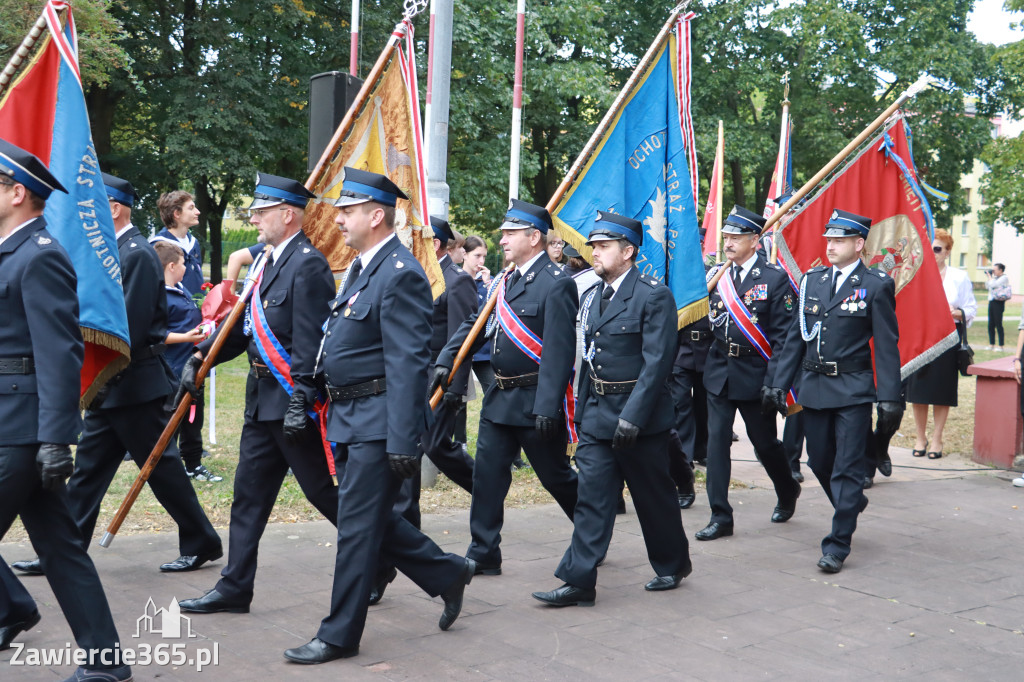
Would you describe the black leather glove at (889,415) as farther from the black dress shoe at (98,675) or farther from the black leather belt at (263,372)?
the black dress shoe at (98,675)

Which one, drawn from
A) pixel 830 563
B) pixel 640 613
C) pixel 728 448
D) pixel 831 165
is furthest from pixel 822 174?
pixel 640 613

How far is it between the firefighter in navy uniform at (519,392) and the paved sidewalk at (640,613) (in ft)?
1.31

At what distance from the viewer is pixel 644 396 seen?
18.6ft

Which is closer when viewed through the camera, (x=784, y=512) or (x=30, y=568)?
(x=30, y=568)

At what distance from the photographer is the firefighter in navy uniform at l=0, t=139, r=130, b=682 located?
13.2ft

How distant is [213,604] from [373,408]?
1.35 m

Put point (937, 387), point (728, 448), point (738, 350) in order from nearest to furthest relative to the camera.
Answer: point (728, 448), point (738, 350), point (937, 387)

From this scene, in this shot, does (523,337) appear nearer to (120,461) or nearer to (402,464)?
(402,464)

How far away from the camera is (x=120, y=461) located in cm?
593

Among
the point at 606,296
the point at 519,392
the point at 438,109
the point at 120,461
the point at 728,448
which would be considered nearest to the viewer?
the point at 120,461

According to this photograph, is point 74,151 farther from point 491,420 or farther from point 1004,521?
point 1004,521

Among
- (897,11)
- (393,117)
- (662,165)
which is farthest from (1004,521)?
(897,11)

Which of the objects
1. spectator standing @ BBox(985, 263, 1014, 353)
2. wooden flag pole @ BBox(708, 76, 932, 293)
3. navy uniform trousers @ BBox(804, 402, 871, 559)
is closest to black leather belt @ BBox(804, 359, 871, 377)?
navy uniform trousers @ BBox(804, 402, 871, 559)

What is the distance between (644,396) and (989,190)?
26.4 m
